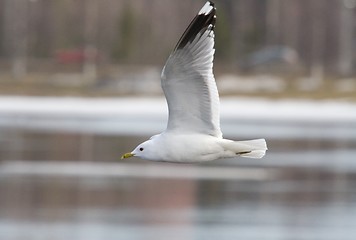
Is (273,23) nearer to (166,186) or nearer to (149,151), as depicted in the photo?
(166,186)

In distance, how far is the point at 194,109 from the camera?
28.7ft

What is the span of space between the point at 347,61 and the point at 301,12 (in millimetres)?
7641

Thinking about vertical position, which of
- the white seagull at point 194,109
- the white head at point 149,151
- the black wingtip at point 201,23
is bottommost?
the white head at point 149,151

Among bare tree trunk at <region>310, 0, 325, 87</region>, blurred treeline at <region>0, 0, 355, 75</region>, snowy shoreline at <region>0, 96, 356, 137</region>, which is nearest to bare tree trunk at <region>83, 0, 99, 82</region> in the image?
blurred treeline at <region>0, 0, 355, 75</region>

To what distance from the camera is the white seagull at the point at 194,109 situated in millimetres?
8414

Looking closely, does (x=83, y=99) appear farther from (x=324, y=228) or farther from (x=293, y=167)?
(x=324, y=228)

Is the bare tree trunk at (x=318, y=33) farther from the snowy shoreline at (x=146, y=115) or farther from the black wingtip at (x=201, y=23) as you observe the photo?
the black wingtip at (x=201, y=23)

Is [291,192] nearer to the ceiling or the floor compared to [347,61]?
nearer to the floor

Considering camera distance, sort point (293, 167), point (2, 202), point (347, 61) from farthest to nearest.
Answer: point (347, 61) → point (293, 167) → point (2, 202)

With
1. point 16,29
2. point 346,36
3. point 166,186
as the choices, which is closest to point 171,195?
point 166,186

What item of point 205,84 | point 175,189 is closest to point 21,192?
point 175,189

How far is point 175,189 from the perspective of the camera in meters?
15.9

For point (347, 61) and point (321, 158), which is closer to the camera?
point (321, 158)

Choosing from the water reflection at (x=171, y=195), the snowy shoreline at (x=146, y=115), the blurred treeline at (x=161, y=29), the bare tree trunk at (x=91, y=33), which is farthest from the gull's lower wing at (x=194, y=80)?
the bare tree trunk at (x=91, y=33)
